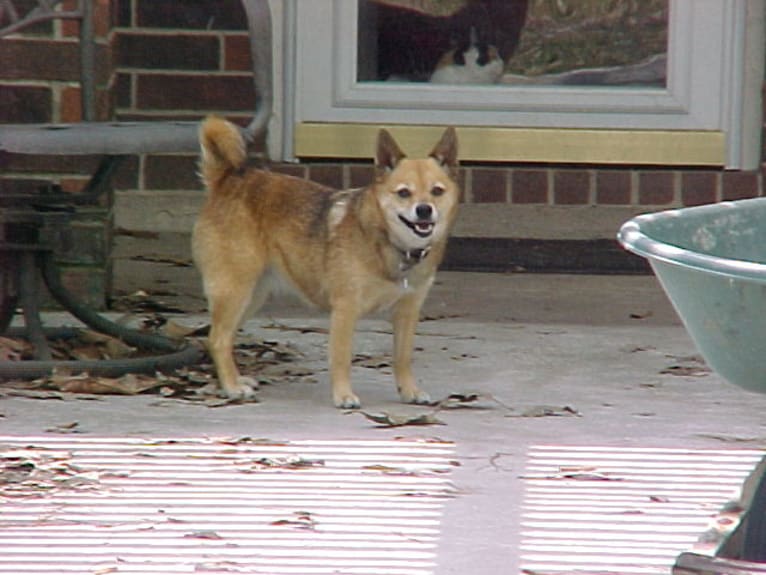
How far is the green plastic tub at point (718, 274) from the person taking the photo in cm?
277

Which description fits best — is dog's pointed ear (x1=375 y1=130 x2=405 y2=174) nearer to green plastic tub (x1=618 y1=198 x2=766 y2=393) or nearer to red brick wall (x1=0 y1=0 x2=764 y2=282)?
green plastic tub (x1=618 y1=198 x2=766 y2=393)

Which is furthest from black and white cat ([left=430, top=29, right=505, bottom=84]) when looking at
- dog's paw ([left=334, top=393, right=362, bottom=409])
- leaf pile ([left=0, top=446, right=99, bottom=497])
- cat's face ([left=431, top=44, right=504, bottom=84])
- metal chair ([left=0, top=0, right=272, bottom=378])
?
leaf pile ([left=0, top=446, right=99, bottom=497])

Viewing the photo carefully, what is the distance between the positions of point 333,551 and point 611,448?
1275mm

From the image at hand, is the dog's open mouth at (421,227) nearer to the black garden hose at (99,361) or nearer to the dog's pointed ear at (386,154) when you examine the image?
the dog's pointed ear at (386,154)

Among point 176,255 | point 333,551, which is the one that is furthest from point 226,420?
point 176,255

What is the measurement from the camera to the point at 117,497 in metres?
4.30

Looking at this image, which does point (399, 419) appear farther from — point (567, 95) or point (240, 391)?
point (567, 95)

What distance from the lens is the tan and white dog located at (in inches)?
209

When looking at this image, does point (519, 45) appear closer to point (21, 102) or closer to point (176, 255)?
point (176, 255)

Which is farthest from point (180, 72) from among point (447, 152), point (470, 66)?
point (447, 152)

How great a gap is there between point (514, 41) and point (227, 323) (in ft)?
9.80

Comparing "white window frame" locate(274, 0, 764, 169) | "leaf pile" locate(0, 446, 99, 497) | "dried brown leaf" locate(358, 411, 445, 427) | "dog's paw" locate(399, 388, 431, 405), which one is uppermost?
"white window frame" locate(274, 0, 764, 169)

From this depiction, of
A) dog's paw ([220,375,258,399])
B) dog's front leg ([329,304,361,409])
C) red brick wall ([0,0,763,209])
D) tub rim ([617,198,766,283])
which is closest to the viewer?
tub rim ([617,198,766,283])

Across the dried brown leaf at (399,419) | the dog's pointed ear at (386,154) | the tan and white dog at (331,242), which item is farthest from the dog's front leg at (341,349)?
the dog's pointed ear at (386,154)
